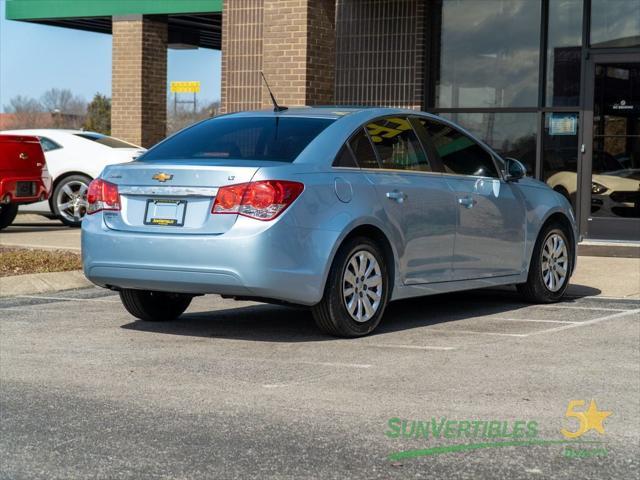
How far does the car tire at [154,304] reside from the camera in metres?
8.91

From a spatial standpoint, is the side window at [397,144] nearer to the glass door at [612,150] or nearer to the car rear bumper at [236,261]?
the car rear bumper at [236,261]

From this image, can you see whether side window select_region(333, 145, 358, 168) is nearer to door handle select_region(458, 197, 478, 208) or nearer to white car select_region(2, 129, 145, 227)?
door handle select_region(458, 197, 478, 208)

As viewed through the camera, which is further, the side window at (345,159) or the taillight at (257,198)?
the side window at (345,159)

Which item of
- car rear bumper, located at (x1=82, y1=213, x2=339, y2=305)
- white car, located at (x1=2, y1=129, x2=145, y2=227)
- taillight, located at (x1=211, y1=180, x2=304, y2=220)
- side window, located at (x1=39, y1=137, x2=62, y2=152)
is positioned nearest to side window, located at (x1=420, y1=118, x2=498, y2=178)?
car rear bumper, located at (x1=82, y1=213, x2=339, y2=305)

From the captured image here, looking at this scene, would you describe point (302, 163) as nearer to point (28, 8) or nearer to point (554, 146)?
point (554, 146)

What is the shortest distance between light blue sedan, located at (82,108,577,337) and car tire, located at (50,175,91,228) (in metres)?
9.87

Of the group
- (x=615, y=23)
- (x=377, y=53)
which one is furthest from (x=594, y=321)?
(x=377, y=53)

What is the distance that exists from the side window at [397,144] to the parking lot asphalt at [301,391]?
4.08 feet

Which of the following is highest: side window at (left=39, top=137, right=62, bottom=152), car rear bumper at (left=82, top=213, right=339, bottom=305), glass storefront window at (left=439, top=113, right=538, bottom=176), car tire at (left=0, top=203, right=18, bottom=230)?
glass storefront window at (left=439, top=113, right=538, bottom=176)

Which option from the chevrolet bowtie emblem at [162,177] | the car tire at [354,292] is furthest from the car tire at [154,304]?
the car tire at [354,292]

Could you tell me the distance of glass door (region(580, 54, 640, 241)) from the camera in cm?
1527

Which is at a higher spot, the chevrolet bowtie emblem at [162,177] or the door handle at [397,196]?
the chevrolet bowtie emblem at [162,177]

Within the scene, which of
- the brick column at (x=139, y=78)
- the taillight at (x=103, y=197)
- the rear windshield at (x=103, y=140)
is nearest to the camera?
the taillight at (x=103, y=197)

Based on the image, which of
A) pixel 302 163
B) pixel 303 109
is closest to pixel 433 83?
pixel 303 109
